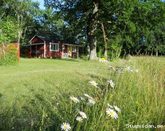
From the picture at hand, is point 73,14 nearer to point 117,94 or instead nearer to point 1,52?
point 1,52

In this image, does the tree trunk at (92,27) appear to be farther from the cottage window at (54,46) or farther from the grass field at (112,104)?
the grass field at (112,104)

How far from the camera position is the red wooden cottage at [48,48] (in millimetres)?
57875

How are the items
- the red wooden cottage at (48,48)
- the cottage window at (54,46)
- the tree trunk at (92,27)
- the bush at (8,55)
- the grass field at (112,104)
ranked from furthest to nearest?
the cottage window at (54,46)
the red wooden cottage at (48,48)
the tree trunk at (92,27)
the bush at (8,55)
the grass field at (112,104)

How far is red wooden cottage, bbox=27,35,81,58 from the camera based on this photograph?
57875mm

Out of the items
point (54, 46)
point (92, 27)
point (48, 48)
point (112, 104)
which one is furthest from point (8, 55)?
point (54, 46)

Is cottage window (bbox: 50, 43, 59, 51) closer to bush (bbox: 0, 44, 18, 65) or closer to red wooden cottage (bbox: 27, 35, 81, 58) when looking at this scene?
red wooden cottage (bbox: 27, 35, 81, 58)

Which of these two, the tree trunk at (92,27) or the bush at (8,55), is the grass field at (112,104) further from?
the tree trunk at (92,27)

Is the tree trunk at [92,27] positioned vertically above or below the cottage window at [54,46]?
above

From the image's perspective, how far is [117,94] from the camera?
17.0ft

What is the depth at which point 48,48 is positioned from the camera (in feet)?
190

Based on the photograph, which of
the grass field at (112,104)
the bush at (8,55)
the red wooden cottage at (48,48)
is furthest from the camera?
the red wooden cottage at (48,48)

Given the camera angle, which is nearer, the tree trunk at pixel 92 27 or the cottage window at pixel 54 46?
the tree trunk at pixel 92 27

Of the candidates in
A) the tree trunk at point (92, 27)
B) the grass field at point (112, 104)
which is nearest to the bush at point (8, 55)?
the tree trunk at point (92, 27)

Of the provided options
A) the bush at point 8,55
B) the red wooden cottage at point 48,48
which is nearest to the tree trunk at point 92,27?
the bush at point 8,55
